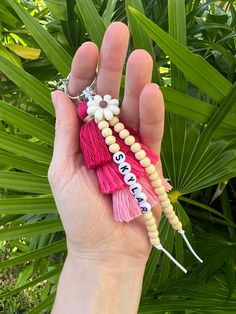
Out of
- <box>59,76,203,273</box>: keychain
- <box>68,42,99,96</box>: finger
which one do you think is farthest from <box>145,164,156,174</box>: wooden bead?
<box>68,42,99,96</box>: finger

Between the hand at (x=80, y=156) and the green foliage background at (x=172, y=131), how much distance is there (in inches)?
1.8

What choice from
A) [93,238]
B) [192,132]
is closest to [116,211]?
[93,238]

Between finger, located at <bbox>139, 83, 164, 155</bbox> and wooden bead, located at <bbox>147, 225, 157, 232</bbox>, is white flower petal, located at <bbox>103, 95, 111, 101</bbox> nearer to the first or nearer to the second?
finger, located at <bbox>139, 83, 164, 155</bbox>

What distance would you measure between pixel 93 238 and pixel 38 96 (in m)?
0.20

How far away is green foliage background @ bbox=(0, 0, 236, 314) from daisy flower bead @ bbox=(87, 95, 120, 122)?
0.22 ft

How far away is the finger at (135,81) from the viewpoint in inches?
18.7

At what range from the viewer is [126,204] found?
0.53 metres

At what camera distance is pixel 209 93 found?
55cm

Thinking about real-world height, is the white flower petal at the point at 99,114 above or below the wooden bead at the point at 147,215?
above

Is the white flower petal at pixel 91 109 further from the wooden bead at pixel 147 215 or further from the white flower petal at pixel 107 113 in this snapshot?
the wooden bead at pixel 147 215

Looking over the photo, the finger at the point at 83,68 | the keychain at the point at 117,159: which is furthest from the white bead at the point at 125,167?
the finger at the point at 83,68

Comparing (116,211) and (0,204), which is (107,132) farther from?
(0,204)

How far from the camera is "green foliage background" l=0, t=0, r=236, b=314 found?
553 mm

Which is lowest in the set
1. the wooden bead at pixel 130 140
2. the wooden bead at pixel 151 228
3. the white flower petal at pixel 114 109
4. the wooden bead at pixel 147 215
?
the wooden bead at pixel 151 228
